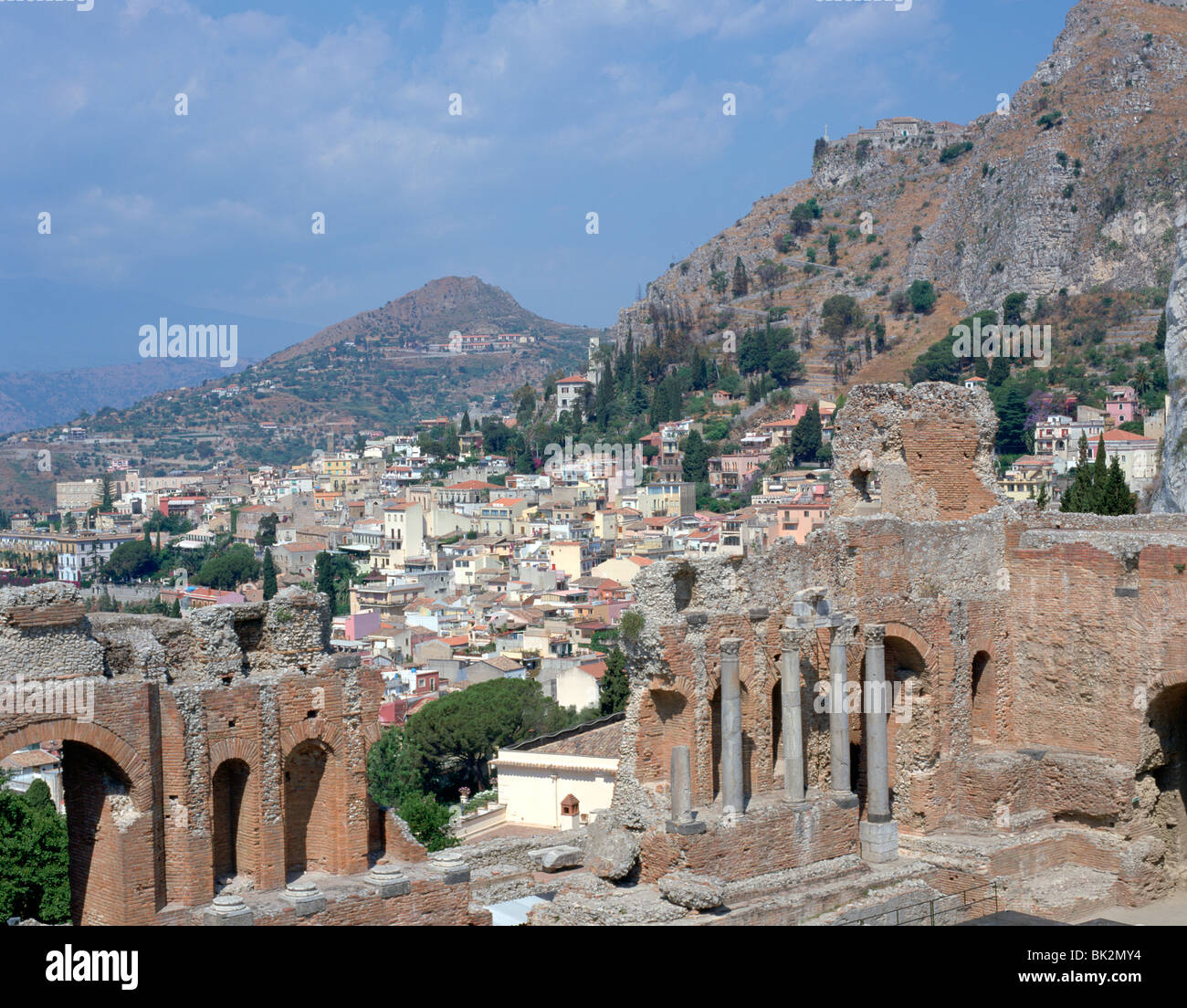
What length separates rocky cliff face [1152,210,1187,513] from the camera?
170 ft

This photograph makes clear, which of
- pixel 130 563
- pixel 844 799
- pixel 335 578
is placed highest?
pixel 844 799

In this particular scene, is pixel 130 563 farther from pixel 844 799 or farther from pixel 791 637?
pixel 844 799

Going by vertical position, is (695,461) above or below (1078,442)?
below

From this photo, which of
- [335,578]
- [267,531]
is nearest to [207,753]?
[335,578]

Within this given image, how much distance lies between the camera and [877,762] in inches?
888

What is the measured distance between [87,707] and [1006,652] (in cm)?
1512

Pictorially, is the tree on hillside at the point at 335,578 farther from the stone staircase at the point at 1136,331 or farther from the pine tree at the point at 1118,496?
the pine tree at the point at 1118,496

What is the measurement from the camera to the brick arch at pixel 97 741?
15.7 meters

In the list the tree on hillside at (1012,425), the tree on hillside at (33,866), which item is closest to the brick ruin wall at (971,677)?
the tree on hillside at (33,866)

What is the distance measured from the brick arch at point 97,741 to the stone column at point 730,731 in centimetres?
800

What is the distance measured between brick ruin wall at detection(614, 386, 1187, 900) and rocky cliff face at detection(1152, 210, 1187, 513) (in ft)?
94.5

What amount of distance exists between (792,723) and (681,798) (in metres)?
2.67

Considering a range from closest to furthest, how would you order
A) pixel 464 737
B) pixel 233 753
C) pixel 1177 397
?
pixel 233 753 → pixel 464 737 → pixel 1177 397
